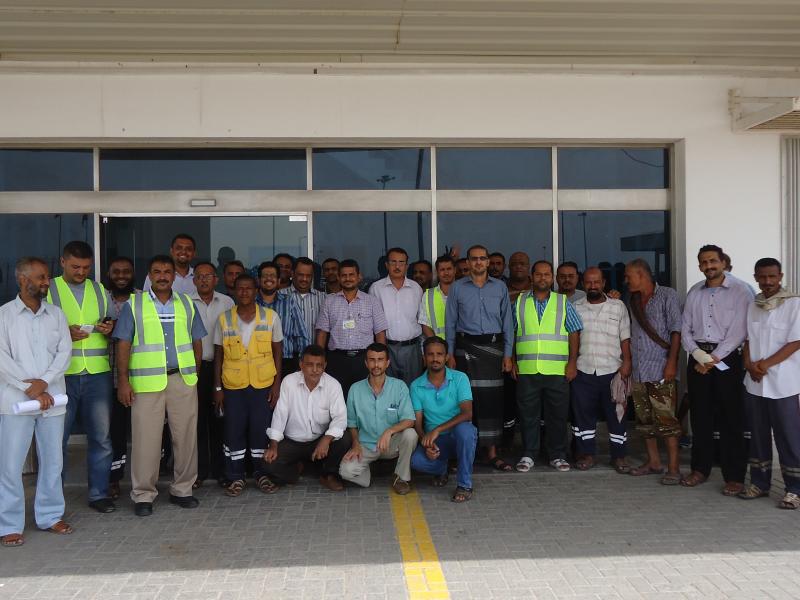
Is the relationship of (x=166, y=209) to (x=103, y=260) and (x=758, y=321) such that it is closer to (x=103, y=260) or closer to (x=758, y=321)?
(x=103, y=260)

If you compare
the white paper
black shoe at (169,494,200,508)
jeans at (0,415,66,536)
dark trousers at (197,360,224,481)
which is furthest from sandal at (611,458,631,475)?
the white paper

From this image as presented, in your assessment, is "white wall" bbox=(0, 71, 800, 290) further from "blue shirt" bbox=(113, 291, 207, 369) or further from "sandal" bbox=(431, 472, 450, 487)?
"sandal" bbox=(431, 472, 450, 487)

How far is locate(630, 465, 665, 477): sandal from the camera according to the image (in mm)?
5637

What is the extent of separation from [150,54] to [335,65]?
1642 millimetres

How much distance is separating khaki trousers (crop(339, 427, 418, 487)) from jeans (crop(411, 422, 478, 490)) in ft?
0.27

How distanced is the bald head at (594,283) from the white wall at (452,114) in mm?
1398

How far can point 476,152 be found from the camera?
6.90 metres

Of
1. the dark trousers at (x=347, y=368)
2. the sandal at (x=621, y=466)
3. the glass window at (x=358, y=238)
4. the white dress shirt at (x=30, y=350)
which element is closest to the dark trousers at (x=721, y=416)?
the sandal at (x=621, y=466)

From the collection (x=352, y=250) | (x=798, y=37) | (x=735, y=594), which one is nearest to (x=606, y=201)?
(x=798, y=37)

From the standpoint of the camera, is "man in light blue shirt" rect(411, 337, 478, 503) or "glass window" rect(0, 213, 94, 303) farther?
"glass window" rect(0, 213, 94, 303)

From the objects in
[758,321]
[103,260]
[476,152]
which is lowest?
[758,321]

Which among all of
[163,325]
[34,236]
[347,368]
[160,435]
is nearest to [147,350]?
[163,325]

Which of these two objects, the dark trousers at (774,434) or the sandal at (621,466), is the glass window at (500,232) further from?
the dark trousers at (774,434)

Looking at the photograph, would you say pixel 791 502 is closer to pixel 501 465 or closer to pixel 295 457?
pixel 501 465
